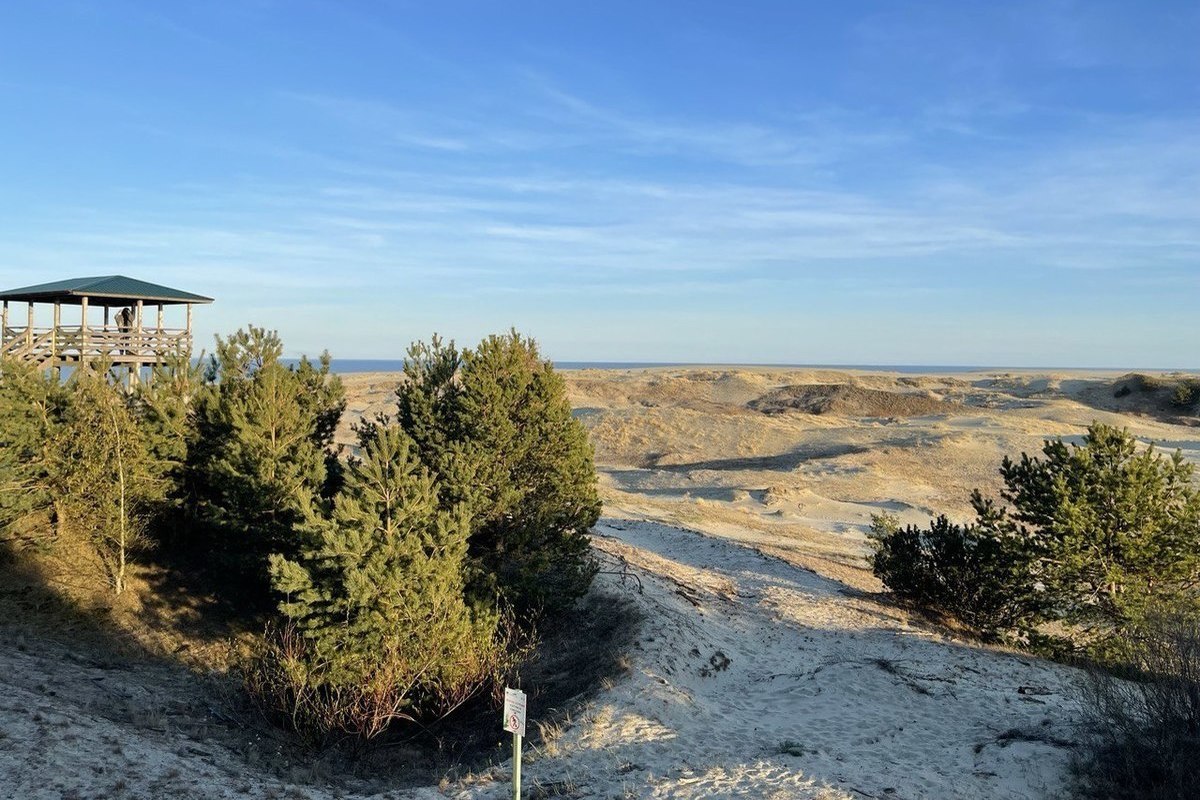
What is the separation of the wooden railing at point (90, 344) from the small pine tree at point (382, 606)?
34.8ft

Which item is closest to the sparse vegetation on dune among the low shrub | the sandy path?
the sandy path

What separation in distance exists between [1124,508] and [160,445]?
694 inches

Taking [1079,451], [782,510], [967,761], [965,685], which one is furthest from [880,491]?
[967,761]

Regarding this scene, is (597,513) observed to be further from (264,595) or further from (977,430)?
(977,430)

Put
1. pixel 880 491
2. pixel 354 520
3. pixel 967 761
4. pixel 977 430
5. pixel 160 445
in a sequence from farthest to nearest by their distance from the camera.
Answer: pixel 977 430 → pixel 880 491 → pixel 160 445 → pixel 354 520 → pixel 967 761

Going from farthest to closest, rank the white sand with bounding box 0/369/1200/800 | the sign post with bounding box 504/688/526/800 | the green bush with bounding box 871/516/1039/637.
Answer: the green bush with bounding box 871/516/1039/637, the white sand with bounding box 0/369/1200/800, the sign post with bounding box 504/688/526/800

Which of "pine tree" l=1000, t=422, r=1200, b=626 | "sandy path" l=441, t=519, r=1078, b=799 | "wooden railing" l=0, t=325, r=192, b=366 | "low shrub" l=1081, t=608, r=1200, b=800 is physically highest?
"wooden railing" l=0, t=325, r=192, b=366

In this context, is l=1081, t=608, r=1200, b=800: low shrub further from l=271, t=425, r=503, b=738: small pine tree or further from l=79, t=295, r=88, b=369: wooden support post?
l=79, t=295, r=88, b=369: wooden support post

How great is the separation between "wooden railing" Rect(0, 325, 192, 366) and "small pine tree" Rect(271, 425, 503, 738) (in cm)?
1061

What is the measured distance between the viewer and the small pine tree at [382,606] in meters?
10.7

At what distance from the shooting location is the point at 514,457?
1470cm

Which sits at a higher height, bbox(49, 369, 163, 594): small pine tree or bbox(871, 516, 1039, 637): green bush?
bbox(49, 369, 163, 594): small pine tree

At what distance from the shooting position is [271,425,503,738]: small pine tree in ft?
35.0

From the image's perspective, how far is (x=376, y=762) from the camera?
10.7 m
